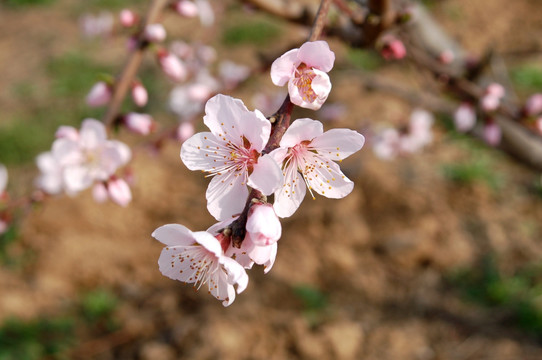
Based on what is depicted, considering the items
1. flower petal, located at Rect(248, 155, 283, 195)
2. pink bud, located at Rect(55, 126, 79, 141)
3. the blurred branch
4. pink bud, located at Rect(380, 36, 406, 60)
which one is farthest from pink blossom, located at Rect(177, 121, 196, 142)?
flower petal, located at Rect(248, 155, 283, 195)

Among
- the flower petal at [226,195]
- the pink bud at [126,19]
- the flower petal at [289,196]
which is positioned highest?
the flower petal at [289,196]

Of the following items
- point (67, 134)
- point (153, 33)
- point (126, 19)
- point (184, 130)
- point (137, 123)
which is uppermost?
point (153, 33)

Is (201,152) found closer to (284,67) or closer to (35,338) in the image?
(284,67)

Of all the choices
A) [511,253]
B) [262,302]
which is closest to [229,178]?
[262,302]

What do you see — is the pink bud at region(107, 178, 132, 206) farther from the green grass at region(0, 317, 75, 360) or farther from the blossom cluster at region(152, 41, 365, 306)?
the green grass at region(0, 317, 75, 360)

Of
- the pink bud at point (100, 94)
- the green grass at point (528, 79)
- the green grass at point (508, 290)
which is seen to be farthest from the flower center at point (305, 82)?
the green grass at point (528, 79)

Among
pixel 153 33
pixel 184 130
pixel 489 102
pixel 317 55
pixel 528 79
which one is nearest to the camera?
pixel 317 55

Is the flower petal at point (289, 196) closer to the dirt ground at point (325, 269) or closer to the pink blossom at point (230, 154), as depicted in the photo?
the pink blossom at point (230, 154)

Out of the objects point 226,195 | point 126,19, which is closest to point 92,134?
point 126,19

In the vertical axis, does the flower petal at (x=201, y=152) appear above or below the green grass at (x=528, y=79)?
above
